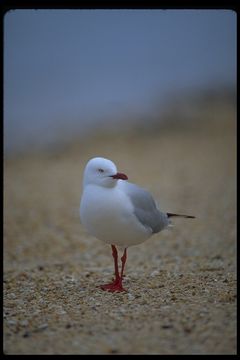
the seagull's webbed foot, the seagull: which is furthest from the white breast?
the seagull's webbed foot

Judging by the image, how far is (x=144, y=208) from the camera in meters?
3.48

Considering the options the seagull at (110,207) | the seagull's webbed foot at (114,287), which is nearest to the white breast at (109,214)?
the seagull at (110,207)

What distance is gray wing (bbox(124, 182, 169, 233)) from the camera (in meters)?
3.38

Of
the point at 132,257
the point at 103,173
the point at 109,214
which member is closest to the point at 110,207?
the point at 109,214

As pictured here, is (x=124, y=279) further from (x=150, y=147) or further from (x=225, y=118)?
(x=225, y=118)

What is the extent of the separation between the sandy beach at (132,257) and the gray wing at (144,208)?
45 centimetres

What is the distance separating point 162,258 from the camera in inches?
198

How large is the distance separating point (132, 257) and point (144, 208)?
185cm

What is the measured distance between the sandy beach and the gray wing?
1.47ft

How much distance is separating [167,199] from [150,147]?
97.3 inches

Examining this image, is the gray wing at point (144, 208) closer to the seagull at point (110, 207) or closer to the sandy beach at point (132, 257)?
the seagull at point (110, 207)

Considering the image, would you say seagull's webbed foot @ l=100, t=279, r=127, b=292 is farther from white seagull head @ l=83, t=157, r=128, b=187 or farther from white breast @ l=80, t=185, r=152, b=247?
white seagull head @ l=83, t=157, r=128, b=187

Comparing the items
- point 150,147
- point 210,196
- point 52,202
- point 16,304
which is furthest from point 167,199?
point 16,304

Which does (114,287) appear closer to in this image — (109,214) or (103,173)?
(109,214)
